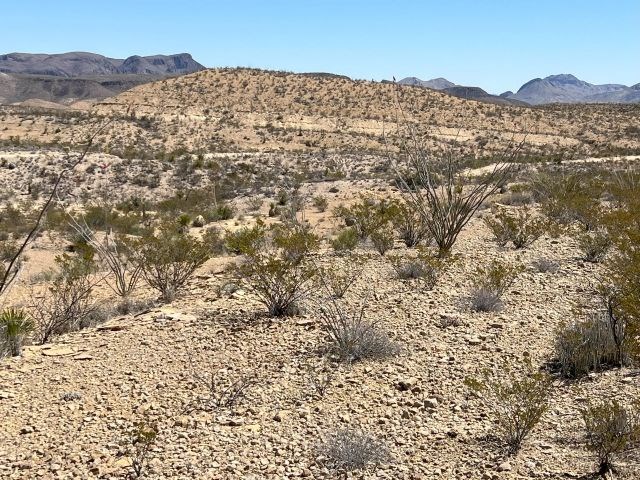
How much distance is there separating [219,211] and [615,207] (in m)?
11.1

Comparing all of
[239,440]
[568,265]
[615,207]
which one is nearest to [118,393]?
[239,440]

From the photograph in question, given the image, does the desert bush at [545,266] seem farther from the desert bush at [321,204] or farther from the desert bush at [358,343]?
the desert bush at [321,204]

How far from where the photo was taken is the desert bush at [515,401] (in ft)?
14.7

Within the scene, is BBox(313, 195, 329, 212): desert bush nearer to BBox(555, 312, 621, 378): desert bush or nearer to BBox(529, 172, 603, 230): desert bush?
BBox(529, 172, 603, 230): desert bush

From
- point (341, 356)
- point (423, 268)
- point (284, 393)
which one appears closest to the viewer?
point (284, 393)

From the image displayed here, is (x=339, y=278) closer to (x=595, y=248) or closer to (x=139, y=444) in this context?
(x=139, y=444)

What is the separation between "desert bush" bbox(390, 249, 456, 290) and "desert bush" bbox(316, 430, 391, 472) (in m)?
3.90

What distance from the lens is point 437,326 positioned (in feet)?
22.7

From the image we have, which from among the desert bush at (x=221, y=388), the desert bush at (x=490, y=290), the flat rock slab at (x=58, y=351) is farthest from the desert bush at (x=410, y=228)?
the flat rock slab at (x=58, y=351)

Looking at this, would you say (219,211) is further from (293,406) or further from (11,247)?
(293,406)

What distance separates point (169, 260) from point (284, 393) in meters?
4.05

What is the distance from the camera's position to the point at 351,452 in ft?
14.4

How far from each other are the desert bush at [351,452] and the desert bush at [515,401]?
0.95 metres

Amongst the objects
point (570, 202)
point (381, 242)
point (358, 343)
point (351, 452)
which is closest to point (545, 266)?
point (381, 242)
